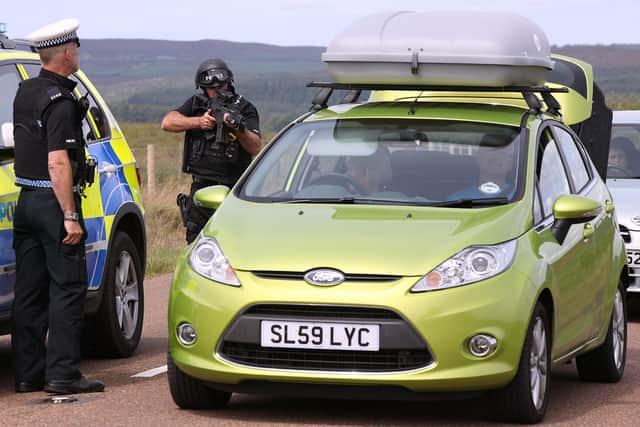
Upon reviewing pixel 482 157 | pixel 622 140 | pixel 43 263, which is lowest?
pixel 622 140

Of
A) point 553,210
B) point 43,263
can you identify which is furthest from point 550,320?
point 43,263

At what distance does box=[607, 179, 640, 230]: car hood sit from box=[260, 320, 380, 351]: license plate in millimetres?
6340

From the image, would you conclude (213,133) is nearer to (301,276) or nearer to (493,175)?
(493,175)

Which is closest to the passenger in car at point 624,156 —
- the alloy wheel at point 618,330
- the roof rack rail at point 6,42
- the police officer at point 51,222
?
the alloy wheel at point 618,330

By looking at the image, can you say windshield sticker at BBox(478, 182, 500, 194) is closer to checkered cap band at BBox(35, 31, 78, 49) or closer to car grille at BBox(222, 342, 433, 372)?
car grille at BBox(222, 342, 433, 372)

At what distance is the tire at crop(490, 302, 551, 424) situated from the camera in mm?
7473

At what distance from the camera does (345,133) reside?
8.86 m

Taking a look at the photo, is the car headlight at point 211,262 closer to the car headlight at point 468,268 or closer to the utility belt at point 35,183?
the car headlight at point 468,268

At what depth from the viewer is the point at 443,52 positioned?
9.21m

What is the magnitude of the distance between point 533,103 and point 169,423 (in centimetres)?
291

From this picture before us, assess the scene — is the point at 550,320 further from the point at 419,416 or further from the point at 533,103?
the point at 533,103

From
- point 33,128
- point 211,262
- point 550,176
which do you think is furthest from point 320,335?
point 33,128

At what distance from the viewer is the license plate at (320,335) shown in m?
7.24

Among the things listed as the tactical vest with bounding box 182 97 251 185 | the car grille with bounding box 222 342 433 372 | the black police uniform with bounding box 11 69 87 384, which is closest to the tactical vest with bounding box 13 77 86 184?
the black police uniform with bounding box 11 69 87 384
